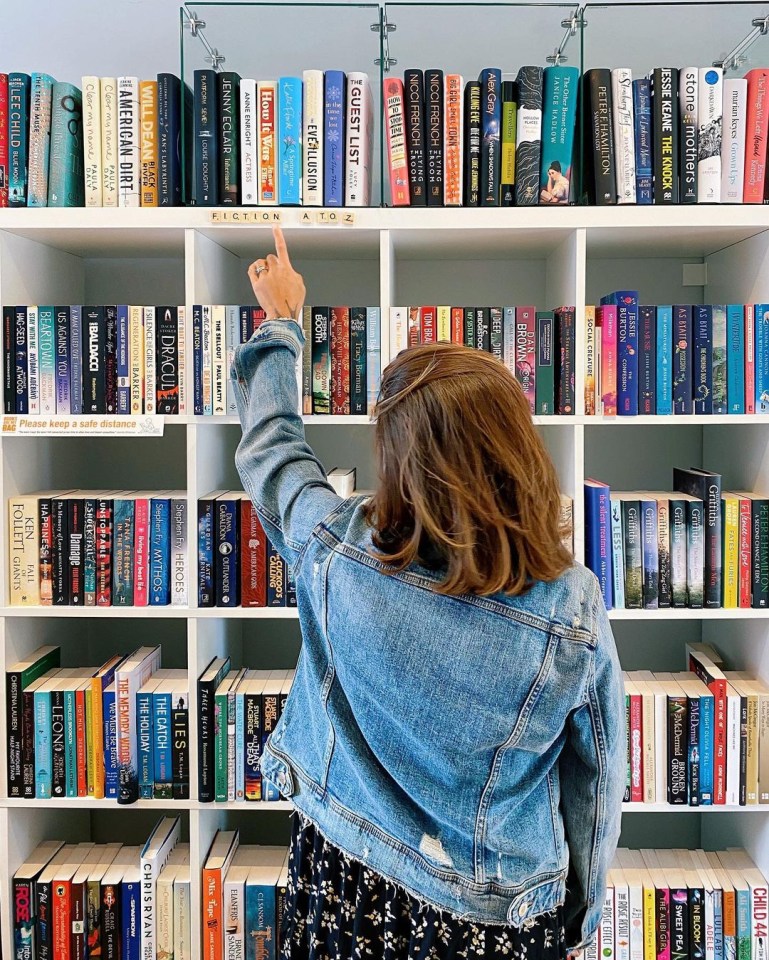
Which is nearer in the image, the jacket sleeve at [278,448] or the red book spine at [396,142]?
the jacket sleeve at [278,448]

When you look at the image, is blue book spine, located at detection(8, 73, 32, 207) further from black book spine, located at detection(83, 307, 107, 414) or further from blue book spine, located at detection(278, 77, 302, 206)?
blue book spine, located at detection(278, 77, 302, 206)

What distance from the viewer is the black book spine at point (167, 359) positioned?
172 cm

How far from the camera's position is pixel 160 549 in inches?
68.9

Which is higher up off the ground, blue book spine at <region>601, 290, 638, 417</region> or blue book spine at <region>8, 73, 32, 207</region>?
blue book spine at <region>8, 73, 32, 207</region>

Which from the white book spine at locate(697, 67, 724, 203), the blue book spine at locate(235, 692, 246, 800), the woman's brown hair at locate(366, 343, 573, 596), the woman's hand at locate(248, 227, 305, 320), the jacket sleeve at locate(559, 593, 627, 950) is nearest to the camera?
the woman's brown hair at locate(366, 343, 573, 596)

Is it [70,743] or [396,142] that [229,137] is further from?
[70,743]

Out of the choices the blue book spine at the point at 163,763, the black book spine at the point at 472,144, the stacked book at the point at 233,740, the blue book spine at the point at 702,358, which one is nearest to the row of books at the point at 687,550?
the blue book spine at the point at 702,358

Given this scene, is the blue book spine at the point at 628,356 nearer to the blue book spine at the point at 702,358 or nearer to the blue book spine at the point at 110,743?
the blue book spine at the point at 702,358

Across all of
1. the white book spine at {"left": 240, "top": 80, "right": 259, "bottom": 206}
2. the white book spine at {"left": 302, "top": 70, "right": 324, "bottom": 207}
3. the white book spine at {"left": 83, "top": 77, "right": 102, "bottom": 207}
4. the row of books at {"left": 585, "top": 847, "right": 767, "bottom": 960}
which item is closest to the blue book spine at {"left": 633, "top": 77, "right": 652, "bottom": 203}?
the white book spine at {"left": 302, "top": 70, "right": 324, "bottom": 207}

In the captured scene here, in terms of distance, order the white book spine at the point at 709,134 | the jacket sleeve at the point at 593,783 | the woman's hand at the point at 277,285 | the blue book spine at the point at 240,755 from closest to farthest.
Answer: the jacket sleeve at the point at 593,783, the woman's hand at the point at 277,285, the white book spine at the point at 709,134, the blue book spine at the point at 240,755

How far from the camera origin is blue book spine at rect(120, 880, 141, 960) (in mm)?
1780

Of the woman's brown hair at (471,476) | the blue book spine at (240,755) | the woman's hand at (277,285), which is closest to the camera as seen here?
the woman's brown hair at (471,476)

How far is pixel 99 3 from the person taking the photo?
6.57ft

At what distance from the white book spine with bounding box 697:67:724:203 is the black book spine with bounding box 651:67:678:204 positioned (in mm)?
48
